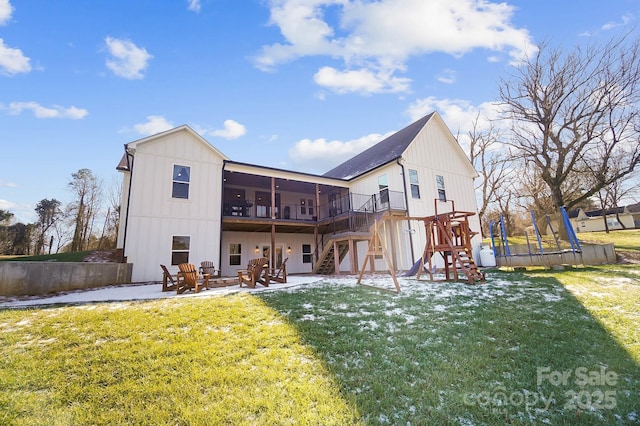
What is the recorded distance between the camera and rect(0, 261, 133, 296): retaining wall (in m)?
7.57

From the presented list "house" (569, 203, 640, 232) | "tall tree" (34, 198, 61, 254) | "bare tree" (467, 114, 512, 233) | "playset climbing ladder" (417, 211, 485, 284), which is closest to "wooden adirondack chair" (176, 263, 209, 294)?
"playset climbing ladder" (417, 211, 485, 284)

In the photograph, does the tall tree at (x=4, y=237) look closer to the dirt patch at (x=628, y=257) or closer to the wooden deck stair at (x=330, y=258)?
the wooden deck stair at (x=330, y=258)

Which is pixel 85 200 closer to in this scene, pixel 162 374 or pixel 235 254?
pixel 235 254

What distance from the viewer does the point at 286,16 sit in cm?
915

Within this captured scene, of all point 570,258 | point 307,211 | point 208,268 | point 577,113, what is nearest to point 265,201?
point 307,211

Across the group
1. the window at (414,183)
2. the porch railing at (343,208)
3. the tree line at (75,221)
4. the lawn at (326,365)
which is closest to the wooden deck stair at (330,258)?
the porch railing at (343,208)

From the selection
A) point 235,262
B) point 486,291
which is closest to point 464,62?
point 486,291

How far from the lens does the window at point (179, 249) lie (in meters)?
11.6

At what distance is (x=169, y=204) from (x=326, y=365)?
11.3 meters

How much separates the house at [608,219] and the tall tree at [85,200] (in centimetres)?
6129

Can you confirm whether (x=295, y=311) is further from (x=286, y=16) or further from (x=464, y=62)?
(x=464, y=62)

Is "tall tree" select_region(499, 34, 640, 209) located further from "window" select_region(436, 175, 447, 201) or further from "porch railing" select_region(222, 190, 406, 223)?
"porch railing" select_region(222, 190, 406, 223)

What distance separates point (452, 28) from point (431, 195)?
8044 millimetres

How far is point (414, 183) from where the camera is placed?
1466cm
